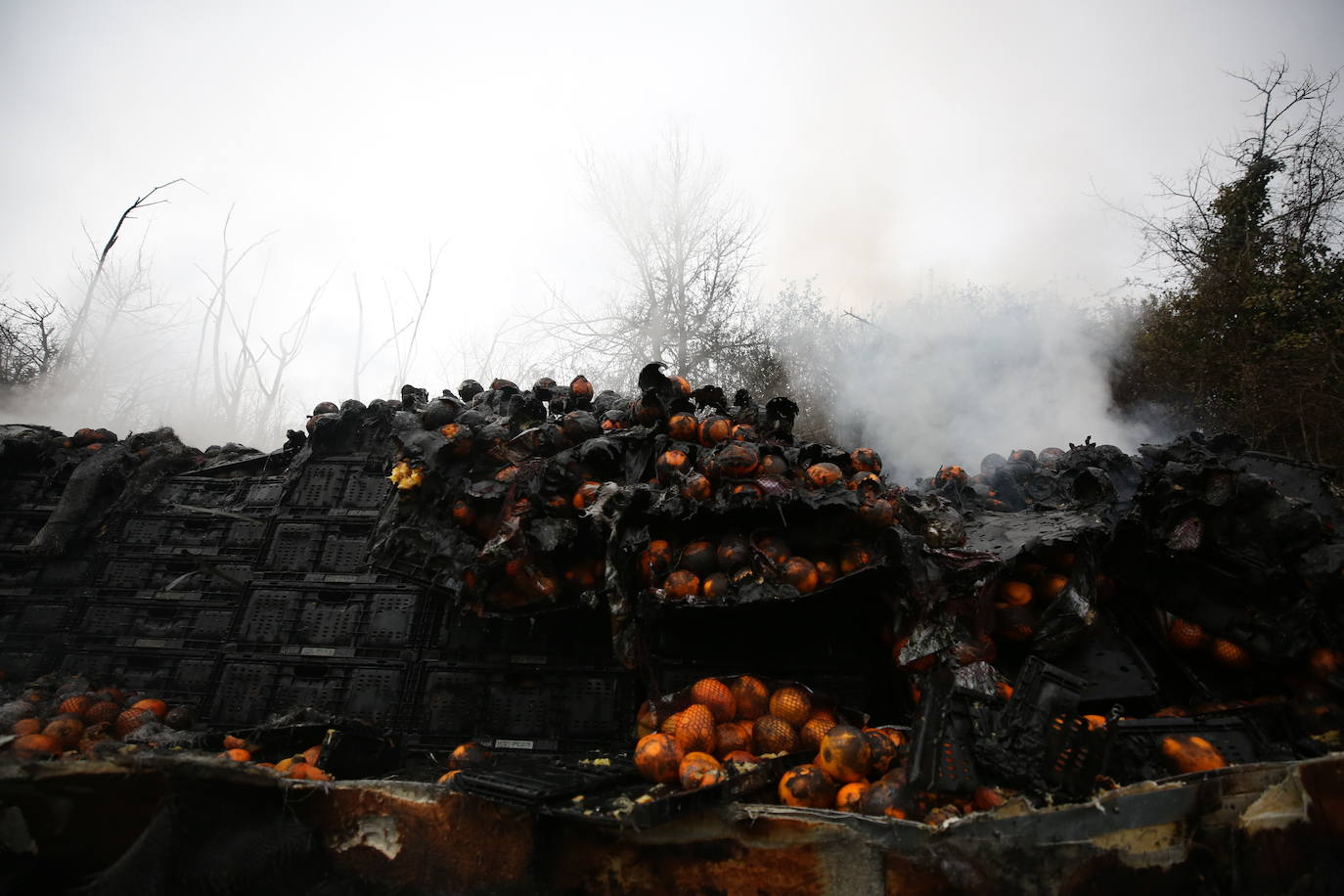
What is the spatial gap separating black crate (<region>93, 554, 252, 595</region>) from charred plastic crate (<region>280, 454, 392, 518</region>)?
99 cm

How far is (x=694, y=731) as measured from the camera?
14.1 ft

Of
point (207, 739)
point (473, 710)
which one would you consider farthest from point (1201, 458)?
point (207, 739)

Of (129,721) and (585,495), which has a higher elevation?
(585,495)

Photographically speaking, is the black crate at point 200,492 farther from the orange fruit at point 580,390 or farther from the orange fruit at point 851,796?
the orange fruit at point 851,796

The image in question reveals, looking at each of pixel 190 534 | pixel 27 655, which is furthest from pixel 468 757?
pixel 27 655

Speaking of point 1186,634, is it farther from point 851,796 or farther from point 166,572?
point 166,572

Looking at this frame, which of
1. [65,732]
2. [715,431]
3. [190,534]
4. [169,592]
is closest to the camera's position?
[65,732]

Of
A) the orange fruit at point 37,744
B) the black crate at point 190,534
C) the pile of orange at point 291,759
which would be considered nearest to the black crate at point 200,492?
the black crate at point 190,534

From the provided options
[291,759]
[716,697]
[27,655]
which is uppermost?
[27,655]

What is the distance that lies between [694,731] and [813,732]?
0.89 metres

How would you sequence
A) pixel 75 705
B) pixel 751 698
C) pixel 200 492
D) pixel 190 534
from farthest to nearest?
1. pixel 200 492
2. pixel 190 534
3. pixel 75 705
4. pixel 751 698

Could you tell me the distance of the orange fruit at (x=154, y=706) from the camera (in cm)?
644

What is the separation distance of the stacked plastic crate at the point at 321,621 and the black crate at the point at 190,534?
1.93 ft

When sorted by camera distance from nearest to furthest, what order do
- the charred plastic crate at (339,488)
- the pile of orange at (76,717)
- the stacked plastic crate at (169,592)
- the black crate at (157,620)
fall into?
1. the pile of orange at (76,717)
2. the stacked plastic crate at (169,592)
3. the black crate at (157,620)
4. the charred plastic crate at (339,488)
